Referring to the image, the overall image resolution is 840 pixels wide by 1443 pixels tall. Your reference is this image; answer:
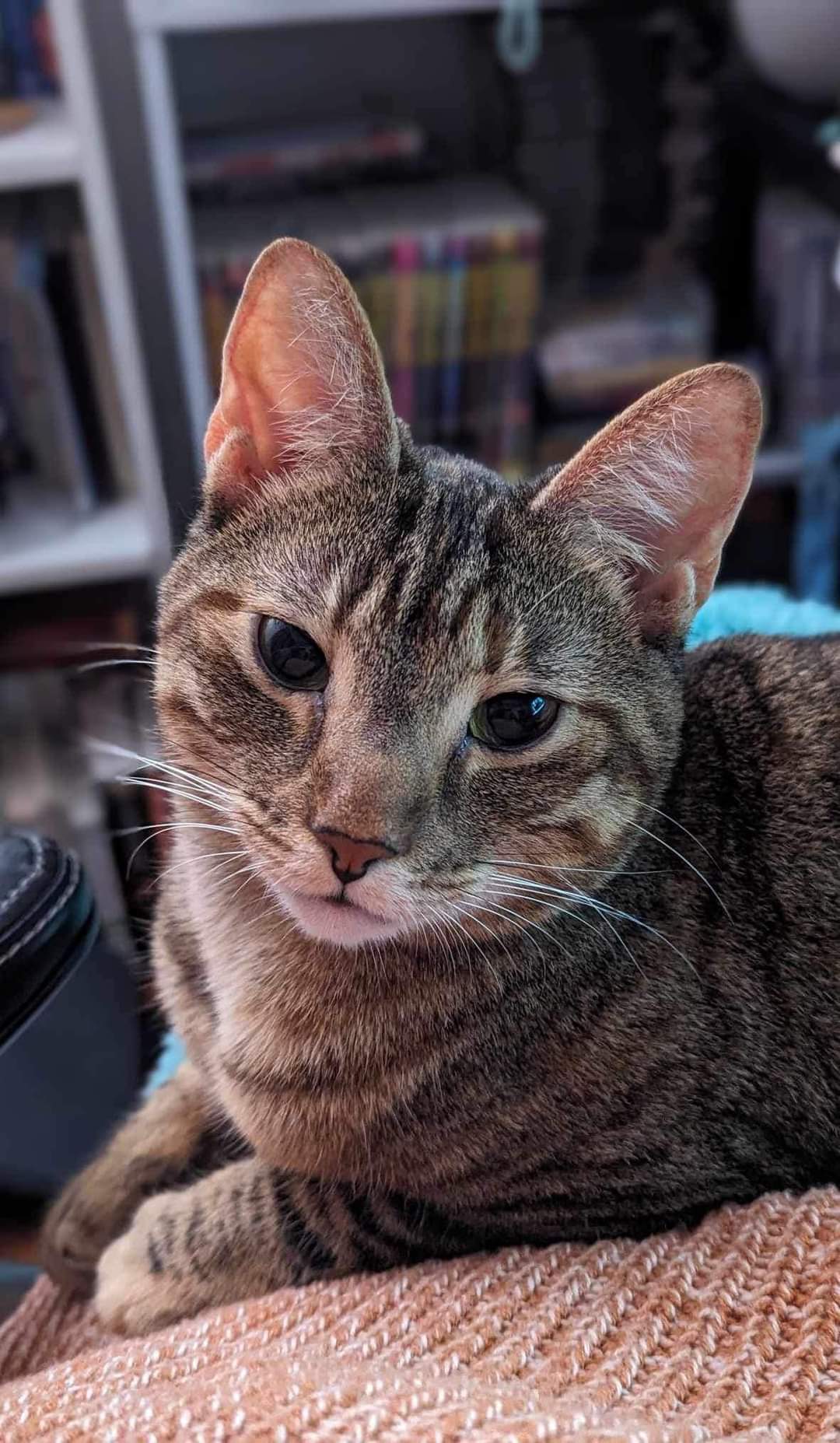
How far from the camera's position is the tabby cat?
778mm

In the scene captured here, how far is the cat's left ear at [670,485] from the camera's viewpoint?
0.76m

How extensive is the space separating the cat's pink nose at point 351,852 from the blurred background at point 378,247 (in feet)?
2.51

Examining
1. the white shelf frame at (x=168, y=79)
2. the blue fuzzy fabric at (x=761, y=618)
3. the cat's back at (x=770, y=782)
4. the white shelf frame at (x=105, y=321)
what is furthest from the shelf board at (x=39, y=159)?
the cat's back at (x=770, y=782)

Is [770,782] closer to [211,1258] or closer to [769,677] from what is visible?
[769,677]

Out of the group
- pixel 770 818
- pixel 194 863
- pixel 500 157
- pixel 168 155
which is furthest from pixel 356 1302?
pixel 500 157

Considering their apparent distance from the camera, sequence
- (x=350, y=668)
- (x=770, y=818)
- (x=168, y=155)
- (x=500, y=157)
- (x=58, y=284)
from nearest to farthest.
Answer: (x=350, y=668) → (x=770, y=818) → (x=168, y=155) → (x=58, y=284) → (x=500, y=157)

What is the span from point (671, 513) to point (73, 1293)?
0.79m

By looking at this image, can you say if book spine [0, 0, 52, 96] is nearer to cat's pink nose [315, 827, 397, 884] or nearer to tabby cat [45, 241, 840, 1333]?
tabby cat [45, 241, 840, 1333]

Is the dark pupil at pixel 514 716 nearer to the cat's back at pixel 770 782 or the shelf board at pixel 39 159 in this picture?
the cat's back at pixel 770 782

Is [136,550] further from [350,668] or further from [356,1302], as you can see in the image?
[356,1302]

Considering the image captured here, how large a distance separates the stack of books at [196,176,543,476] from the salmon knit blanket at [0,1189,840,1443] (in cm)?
121

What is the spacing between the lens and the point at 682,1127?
84 centimetres

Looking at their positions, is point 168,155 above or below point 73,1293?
above

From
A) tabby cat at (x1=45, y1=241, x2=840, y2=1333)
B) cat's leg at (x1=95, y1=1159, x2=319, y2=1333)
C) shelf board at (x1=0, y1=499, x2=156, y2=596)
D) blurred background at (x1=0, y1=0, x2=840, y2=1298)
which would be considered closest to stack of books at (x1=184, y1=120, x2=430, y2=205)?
blurred background at (x1=0, y1=0, x2=840, y2=1298)
